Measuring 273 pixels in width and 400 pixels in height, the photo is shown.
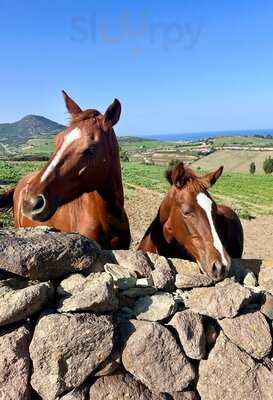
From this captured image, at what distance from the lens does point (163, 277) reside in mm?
3510

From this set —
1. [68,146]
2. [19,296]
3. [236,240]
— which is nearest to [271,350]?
[19,296]

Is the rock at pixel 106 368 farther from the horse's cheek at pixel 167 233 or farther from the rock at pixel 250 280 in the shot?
the horse's cheek at pixel 167 233

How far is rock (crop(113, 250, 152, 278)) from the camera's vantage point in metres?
3.59

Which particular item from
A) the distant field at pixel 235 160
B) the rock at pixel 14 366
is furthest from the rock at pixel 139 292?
the distant field at pixel 235 160

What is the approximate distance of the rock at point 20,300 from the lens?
2.88 meters

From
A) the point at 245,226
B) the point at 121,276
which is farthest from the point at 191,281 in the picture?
the point at 245,226

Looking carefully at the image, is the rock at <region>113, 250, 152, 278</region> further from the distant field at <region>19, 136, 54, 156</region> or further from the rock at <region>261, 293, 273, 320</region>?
the distant field at <region>19, 136, 54, 156</region>

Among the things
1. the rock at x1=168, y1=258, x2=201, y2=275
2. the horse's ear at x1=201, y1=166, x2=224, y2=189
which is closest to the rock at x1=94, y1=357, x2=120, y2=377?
the rock at x1=168, y1=258, x2=201, y2=275

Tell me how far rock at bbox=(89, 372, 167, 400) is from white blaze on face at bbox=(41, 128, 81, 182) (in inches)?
72.8

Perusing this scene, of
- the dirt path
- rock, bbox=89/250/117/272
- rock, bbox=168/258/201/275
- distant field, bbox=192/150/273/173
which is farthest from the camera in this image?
distant field, bbox=192/150/273/173

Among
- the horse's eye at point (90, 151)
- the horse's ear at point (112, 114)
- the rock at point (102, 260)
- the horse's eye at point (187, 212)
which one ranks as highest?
the horse's ear at point (112, 114)

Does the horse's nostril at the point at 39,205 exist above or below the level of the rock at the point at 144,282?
above

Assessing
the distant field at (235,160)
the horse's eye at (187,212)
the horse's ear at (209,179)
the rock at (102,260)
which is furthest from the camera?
the distant field at (235,160)

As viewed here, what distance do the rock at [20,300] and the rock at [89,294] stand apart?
0.16m
